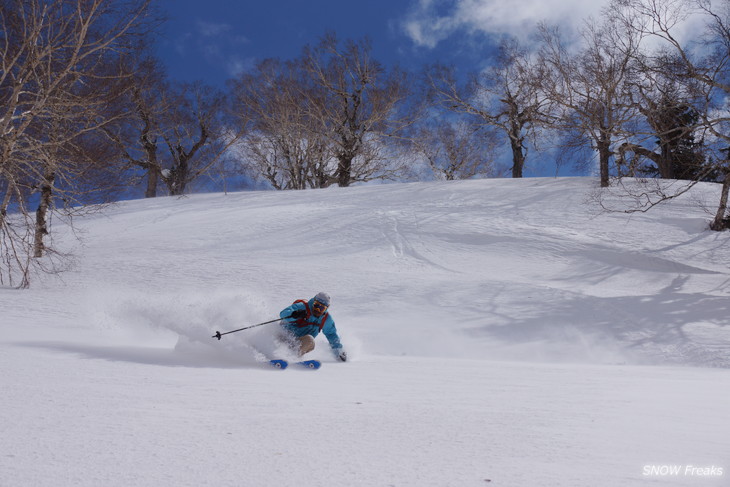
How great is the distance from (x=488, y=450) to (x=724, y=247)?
1671 cm

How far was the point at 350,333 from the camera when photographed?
31.9 ft

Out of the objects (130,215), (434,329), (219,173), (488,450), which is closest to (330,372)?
(488,450)

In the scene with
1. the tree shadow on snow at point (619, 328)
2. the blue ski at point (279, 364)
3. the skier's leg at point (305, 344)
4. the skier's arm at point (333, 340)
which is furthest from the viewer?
the tree shadow on snow at point (619, 328)

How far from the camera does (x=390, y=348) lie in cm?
920

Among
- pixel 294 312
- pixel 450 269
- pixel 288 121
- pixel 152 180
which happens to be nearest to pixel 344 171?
pixel 288 121

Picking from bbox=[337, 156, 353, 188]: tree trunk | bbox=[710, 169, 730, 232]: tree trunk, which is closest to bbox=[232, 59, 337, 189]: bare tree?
bbox=[337, 156, 353, 188]: tree trunk

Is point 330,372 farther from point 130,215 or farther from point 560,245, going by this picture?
point 130,215

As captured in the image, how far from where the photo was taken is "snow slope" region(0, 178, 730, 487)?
2.26m

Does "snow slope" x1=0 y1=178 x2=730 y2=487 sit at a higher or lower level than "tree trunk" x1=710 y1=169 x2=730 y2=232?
lower

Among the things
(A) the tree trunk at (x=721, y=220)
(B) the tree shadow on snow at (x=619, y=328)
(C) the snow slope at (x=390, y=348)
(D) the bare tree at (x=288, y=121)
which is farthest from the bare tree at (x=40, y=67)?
(D) the bare tree at (x=288, y=121)

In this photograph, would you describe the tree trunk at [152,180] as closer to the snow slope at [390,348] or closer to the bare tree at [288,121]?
the bare tree at [288,121]

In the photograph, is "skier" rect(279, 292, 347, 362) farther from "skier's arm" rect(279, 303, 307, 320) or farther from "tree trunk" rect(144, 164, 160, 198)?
"tree trunk" rect(144, 164, 160, 198)

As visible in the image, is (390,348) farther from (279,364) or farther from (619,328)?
(619,328)

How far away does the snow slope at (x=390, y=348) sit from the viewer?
7.43ft
